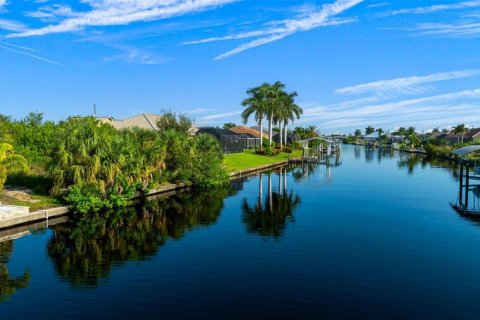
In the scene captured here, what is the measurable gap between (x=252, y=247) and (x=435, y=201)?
1014 inches

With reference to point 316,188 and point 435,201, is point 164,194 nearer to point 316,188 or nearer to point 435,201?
point 316,188

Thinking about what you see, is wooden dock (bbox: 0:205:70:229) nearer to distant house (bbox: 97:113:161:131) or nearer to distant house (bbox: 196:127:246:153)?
distant house (bbox: 196:127:246:153)

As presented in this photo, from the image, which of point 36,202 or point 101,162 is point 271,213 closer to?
point 101,162

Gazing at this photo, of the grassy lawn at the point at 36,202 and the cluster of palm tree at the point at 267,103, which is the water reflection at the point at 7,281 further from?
the cluster of palm tree at the point at 267,103

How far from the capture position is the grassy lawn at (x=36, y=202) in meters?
27.8

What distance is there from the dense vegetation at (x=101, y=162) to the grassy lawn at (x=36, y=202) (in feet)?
2.30

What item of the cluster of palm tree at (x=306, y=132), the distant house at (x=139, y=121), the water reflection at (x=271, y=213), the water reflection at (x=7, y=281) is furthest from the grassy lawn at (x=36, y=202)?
the cluster of palm tree at (x=306, y=132)

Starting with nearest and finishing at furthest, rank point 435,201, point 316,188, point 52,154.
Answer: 1. point 52,154
2. point 435,201
3. point 316,188

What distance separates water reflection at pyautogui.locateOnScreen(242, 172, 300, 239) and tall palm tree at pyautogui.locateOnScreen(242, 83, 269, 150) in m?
52.8

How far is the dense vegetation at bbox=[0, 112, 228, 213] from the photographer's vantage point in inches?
1183

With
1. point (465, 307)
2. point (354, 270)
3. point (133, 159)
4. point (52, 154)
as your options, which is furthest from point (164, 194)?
point (465, 307)

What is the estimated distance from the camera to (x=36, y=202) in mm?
28969

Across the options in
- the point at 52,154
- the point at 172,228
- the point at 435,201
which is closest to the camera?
the point at 172,228

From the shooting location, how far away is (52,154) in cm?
3122
